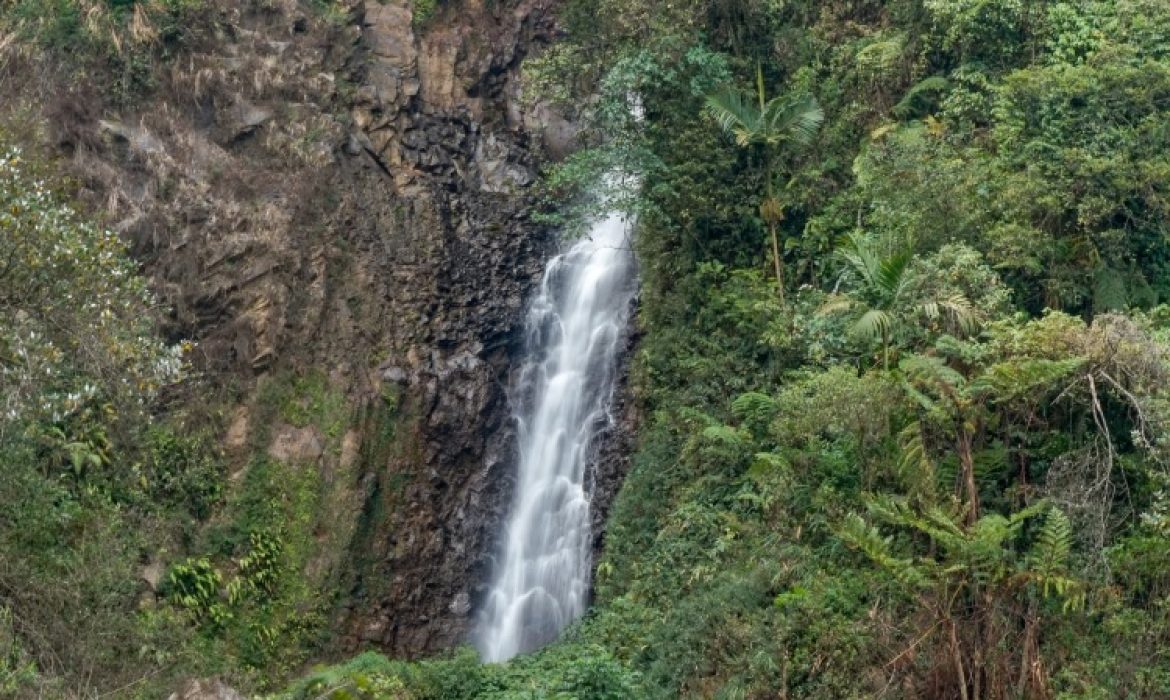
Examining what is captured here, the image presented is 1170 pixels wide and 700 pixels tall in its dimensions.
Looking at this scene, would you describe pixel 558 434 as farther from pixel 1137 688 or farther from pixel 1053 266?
pixel 1137 688

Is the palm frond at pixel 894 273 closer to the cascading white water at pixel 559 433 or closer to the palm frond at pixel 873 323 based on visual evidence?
the palm frond at pixel 873 323

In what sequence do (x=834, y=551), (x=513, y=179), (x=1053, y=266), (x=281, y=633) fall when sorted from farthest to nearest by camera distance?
1. (x=513, y=179)
2. (x=281, y=633)
3. (x=1053, y=266)
4. (x=834, y=551)

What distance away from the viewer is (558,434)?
2223 cm

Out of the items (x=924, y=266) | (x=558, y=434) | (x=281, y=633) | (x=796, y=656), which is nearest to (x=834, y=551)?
(x=796, y=656)

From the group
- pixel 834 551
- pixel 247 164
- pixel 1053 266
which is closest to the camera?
pixel 834 551

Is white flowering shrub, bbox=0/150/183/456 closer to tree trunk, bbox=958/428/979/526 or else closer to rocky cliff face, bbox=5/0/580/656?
rocky cliff face, bbox=5/0/580/656

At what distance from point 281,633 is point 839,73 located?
12103mm

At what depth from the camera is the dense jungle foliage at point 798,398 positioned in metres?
14.2

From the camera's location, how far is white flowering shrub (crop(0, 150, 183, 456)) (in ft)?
47.6

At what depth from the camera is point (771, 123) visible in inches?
798

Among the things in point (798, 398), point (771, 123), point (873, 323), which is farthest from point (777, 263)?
point (873, 323)

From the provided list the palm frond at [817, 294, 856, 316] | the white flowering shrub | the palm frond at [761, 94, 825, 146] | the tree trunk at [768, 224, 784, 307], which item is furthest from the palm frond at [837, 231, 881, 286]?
the white flowering shrub

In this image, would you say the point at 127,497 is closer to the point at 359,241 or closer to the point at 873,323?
the point at 359,241

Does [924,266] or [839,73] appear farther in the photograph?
[839,73]
